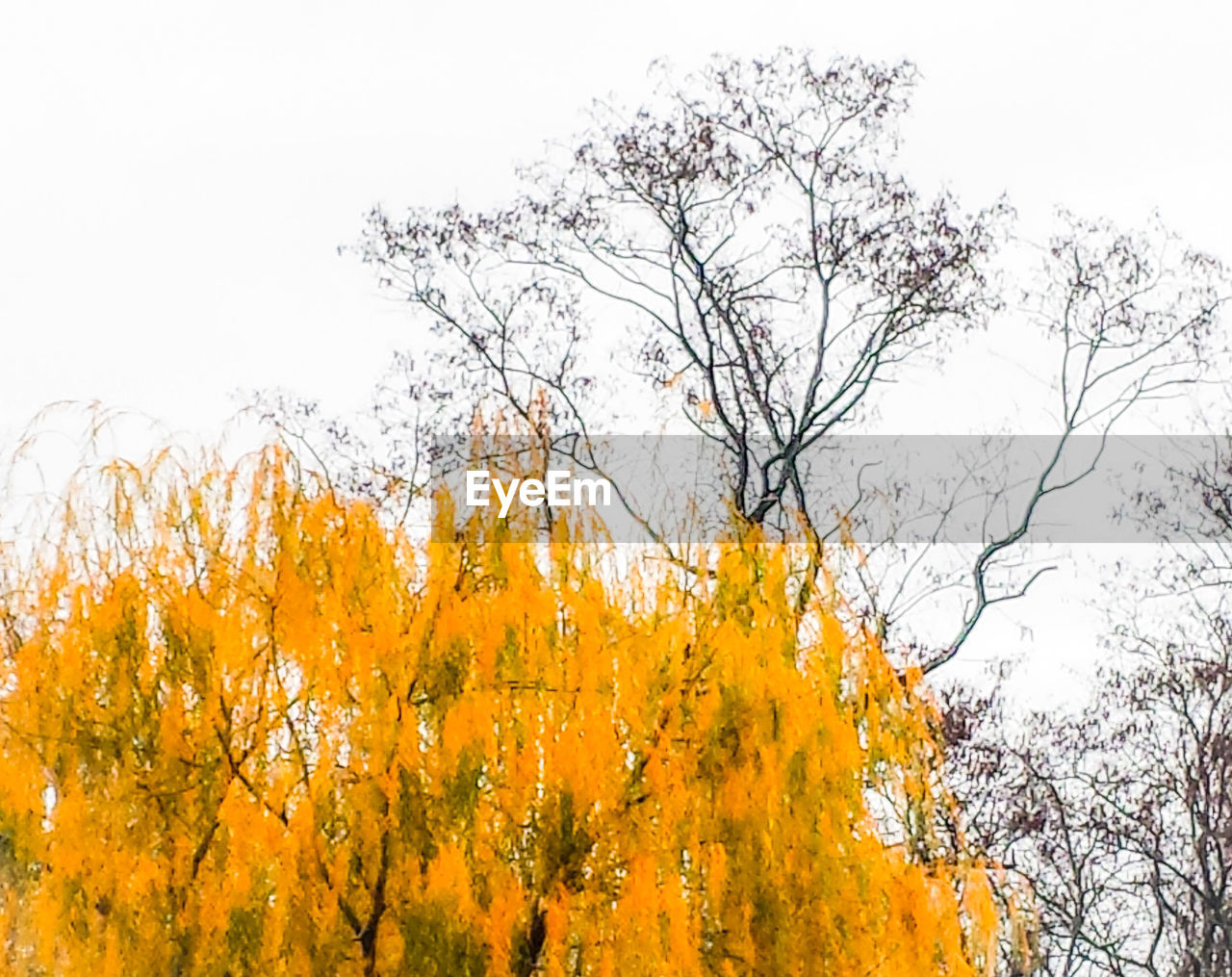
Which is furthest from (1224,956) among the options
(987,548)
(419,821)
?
(419,821)

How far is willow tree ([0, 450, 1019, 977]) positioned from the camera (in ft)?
19.7

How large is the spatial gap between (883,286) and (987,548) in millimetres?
1842

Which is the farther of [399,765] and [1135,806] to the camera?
[1135,806]

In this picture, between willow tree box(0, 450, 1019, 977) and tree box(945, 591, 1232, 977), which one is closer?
willow tree box(0, 450, 1019, 977)

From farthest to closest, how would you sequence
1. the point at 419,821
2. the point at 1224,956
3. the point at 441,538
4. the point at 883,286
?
1. the point at 1224,956
2. the point at 883,286
3. the point at 441,538
4. the point at 419,821

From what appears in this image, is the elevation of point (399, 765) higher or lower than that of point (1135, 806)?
higher

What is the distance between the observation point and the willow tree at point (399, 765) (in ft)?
19.7

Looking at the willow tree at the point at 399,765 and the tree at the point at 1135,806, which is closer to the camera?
the willow tree at the point at 399,765

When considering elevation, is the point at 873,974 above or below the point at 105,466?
below

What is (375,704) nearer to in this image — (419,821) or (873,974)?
(419,821)

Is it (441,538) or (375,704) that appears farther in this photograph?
(441,538)

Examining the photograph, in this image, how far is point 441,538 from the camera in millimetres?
6562

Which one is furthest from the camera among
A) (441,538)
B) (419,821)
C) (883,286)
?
(883,286)

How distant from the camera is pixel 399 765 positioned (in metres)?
6.04
